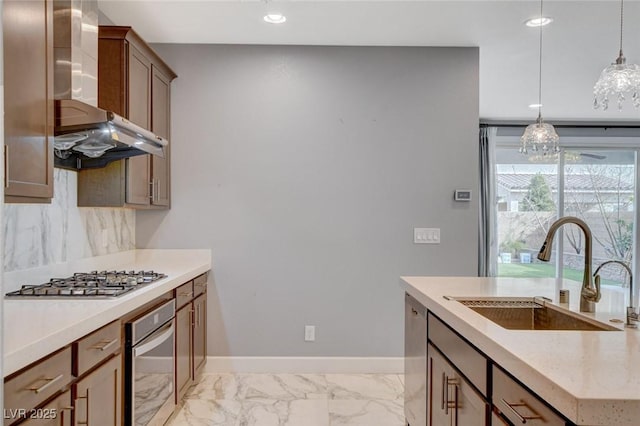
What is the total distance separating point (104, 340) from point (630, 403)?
5.64 ft

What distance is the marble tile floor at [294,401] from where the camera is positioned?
280 cm

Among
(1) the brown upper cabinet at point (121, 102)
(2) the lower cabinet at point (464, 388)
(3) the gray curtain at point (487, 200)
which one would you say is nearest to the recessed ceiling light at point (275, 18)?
(1) the brown upper cabinet at point (121, 102)

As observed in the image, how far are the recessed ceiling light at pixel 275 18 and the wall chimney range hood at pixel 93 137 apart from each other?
118 centimetres

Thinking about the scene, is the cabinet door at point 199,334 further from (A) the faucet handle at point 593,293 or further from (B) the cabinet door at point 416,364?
(A) the faucet handle at point 593,293

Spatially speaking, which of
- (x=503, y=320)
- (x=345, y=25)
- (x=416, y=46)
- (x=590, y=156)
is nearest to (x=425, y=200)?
(x=416, y=46)

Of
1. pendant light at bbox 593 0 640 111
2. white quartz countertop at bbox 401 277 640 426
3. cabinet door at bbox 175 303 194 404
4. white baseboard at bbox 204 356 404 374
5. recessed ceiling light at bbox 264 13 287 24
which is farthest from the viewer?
white baseboard at bbox 204 356 404 374

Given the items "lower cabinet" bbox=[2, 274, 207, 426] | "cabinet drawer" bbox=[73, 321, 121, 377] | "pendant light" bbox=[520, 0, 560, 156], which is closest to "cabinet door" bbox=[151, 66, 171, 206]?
"lower cabinet" bbox=[2, 274, 207, 426]

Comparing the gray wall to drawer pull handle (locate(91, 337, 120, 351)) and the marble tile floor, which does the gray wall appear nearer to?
the marble tile floor

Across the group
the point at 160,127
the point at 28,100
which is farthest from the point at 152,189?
the point at 28,100

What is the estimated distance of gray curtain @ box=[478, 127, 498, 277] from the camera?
6.31 m

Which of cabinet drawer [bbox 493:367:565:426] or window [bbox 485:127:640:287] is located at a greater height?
window [bbox 485:127:640:287]

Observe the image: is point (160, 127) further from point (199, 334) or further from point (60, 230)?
point (199, 334)

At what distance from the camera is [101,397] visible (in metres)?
1.73

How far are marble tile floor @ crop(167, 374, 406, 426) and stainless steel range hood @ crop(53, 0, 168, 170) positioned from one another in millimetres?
1743
